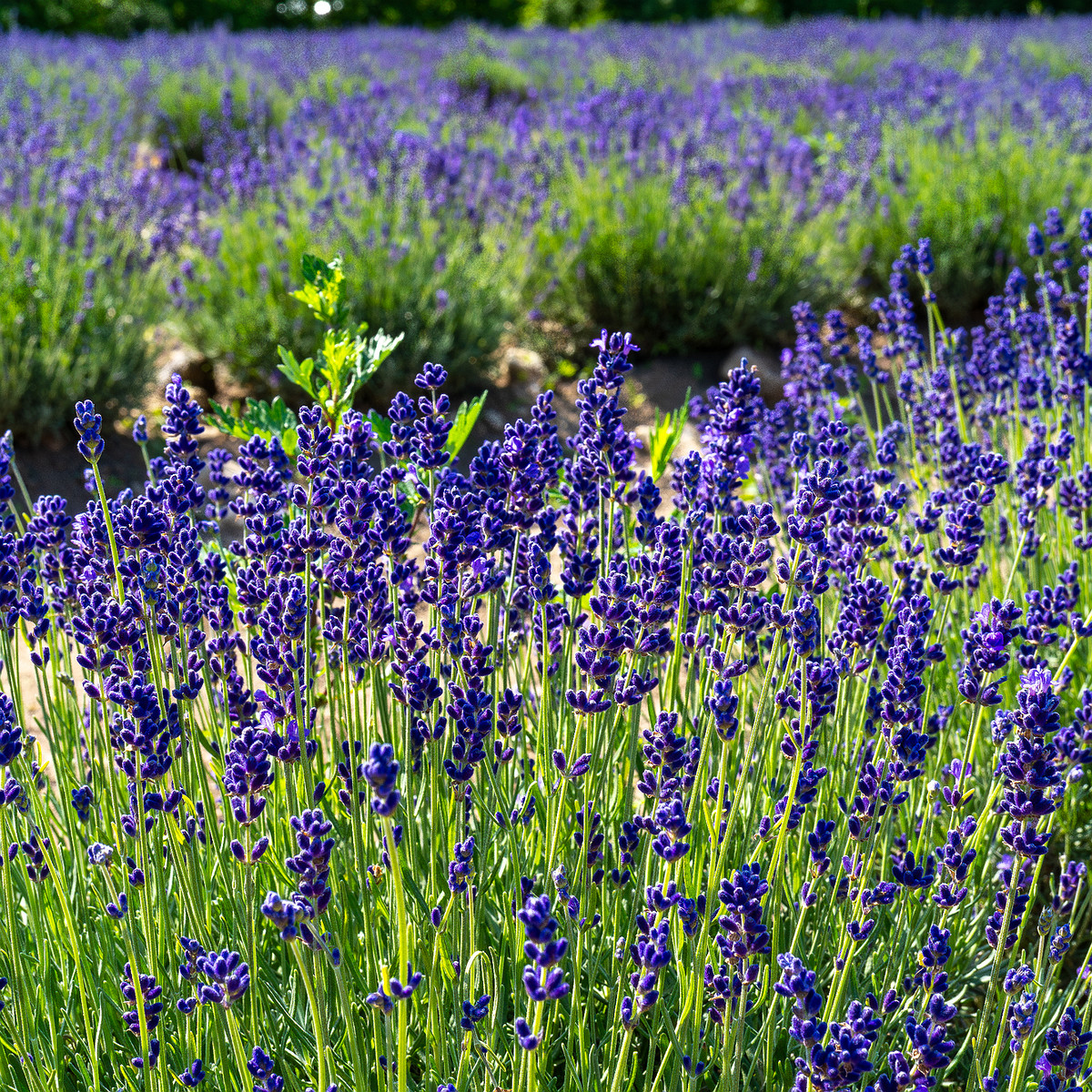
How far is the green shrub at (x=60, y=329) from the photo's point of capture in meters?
4.44

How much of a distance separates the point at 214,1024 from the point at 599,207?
4949 mm

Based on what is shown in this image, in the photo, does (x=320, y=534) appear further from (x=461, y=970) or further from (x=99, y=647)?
(x=461, y=970)

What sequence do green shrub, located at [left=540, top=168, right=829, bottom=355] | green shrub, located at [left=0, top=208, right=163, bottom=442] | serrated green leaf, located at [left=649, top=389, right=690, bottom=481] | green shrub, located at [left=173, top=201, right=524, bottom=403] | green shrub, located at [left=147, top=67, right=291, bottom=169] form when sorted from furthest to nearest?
green shrub, located at [left=147, top=67, right=291, bottom=169], green shrub, located at [left=540, top=168, right=829, bottom=355], green shrub, located at [left=173, top=201, right=524, bottom=403], green shrub, located at [left=0, top=208, right=163, bottom=442], serrated green leaf, located at [left=649, top=389, right=690, bottom=481]

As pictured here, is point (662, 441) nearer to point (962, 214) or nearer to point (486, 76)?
point (962, 214)

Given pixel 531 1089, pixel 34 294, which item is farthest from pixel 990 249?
pixel 531 1089

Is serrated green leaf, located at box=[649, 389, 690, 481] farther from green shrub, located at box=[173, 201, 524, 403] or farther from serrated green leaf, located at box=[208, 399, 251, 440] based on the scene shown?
green shrub, located at box=[173, 201, 524, 403]

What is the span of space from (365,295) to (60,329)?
1368 mm

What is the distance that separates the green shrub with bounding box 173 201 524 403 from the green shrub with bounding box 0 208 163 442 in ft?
1.11

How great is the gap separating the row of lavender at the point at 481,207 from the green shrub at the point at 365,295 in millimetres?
16

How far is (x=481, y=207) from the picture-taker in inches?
249

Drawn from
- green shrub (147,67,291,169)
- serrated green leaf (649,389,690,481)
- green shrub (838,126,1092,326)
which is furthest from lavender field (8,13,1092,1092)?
green shrub (147,67,291,169)

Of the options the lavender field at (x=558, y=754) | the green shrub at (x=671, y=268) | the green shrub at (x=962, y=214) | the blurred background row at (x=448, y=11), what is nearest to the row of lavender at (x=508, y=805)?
the lavender field at (x=558, y=754)

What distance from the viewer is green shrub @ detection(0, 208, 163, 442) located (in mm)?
4438

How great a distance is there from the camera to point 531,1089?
50.7 inches
